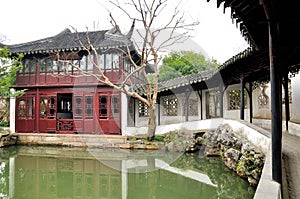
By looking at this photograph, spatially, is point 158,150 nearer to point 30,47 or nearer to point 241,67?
point 241,67

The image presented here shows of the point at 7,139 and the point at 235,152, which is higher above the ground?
the point at 235,152

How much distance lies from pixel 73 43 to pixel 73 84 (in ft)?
6.27

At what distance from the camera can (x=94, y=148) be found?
1085 centimetres

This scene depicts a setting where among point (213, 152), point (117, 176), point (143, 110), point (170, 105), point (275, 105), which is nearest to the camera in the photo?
point (275, 105)

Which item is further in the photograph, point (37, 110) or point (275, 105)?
point (37, 110)

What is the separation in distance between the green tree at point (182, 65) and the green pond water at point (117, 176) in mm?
14187

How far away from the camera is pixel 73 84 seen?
12.2m

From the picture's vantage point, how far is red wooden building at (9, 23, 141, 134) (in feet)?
39.3

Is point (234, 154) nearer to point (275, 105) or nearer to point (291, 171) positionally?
point (291, 171)

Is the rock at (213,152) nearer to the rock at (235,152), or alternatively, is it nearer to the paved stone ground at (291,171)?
the rock at (235,152)

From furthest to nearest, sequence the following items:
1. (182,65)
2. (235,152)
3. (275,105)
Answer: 1. (182,65)
2. (235,152)
3. (275,105)

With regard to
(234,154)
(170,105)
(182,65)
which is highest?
(182,65)

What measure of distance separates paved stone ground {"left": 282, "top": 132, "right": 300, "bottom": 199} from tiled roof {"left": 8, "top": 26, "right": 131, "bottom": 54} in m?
7.68

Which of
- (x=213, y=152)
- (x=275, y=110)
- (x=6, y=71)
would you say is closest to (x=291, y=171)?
(x=275, y=110)
